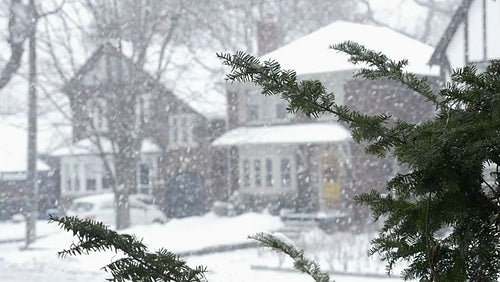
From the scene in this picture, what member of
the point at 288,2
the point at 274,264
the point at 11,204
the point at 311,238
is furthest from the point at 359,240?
the point at 11,204

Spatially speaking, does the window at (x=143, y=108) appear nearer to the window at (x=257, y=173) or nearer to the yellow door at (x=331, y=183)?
the window at (x=257, y=173)

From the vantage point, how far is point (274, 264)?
722 centimetres

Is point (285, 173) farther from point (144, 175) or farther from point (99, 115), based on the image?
point (99, 115)

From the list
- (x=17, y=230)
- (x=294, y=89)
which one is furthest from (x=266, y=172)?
(x=294, y=89)

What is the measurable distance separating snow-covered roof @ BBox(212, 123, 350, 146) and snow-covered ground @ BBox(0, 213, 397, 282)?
1.48m

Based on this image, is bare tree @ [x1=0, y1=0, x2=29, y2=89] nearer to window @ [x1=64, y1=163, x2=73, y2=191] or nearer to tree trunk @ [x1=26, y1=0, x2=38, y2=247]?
tree trunk @ [x1=26, y1=0, x2=38, y2=247]

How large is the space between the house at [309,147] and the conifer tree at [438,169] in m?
9.55

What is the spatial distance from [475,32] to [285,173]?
825 centimetres

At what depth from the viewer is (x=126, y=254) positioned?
76 centimetres

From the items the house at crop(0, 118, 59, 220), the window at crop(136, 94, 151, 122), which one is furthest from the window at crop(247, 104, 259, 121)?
the house at crop(0, 118, 59, 220)

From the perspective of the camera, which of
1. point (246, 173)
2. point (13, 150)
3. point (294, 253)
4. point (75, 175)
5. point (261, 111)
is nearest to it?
point (294, 253)

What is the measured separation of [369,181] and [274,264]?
5932mm

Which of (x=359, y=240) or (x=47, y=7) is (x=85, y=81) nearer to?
(x=47, y=7)

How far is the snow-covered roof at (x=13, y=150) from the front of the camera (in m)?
15.3
